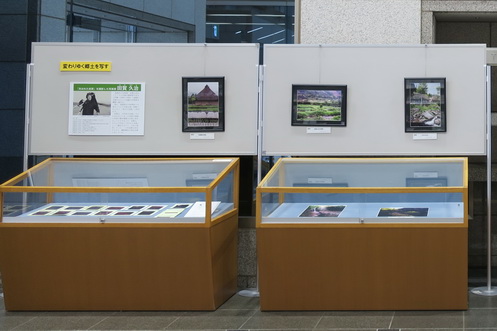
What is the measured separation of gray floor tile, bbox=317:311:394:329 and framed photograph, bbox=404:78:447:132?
1642 mm

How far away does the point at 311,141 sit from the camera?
632cm

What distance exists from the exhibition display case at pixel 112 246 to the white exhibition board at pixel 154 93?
29.4 inches

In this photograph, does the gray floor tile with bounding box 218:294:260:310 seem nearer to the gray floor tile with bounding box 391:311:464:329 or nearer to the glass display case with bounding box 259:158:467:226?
the glass display case with bounding box 259:158:467:226

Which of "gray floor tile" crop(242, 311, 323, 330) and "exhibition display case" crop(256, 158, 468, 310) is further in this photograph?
"exhibition display case" crop(256, 158, 468, 310)

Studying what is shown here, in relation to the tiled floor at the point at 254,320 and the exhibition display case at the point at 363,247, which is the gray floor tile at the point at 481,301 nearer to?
the tiled floor at the point at 254,320

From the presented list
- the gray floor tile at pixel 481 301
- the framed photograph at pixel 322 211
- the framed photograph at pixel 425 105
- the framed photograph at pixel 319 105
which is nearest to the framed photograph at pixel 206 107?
the framed photograph at pixel 319 105

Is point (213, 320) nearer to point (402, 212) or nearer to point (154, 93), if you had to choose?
point (402, 212)

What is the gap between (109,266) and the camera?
220 inches

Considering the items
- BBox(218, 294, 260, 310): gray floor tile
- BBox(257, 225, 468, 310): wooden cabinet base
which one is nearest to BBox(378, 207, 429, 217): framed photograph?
BBox(257, 225, 468, 310): wooden cabinet base

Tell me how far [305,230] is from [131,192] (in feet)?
4.34

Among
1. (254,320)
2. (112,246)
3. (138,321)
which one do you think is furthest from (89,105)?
(254,320)

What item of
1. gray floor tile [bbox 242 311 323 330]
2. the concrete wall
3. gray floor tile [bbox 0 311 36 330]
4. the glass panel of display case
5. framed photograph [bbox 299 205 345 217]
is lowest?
gray floor tile [bbox 0 311 36 330]

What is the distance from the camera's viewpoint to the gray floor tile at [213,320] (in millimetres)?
5195

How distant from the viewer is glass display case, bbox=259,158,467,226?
5.43 m
